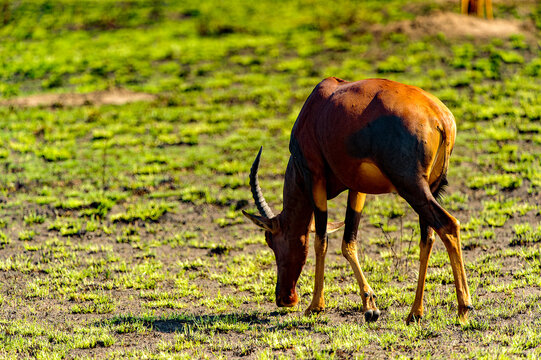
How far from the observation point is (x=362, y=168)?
6957 millimetres

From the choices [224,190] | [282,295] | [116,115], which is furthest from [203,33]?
[282,295]

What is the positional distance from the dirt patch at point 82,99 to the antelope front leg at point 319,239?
1172cm

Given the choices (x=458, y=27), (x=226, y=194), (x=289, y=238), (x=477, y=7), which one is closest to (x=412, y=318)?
(x=289, y=238)

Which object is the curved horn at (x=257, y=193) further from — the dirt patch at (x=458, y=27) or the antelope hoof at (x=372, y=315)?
the dirt patch at (x=458, y=27)

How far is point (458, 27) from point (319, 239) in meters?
15.9

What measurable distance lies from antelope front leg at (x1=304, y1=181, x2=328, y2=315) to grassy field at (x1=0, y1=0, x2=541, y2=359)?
22 centimetres

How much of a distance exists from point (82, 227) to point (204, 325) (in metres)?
4.83

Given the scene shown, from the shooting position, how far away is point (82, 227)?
11688mm

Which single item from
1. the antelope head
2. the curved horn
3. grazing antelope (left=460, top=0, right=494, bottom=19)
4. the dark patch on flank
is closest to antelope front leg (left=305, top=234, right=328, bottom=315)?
the antelope head

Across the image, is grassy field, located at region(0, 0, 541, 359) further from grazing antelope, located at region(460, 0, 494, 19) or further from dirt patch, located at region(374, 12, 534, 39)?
grazing antelope, located at region(460, 0, 494, 19)

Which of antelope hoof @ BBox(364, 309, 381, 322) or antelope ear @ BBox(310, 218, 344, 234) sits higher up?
antelope ear @ BBox(310, 218, 344, 234)

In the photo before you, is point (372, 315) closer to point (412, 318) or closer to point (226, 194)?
point (412, 318)

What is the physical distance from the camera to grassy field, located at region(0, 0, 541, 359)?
7.30 m

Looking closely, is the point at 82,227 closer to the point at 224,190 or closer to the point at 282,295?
the point at 224,190
